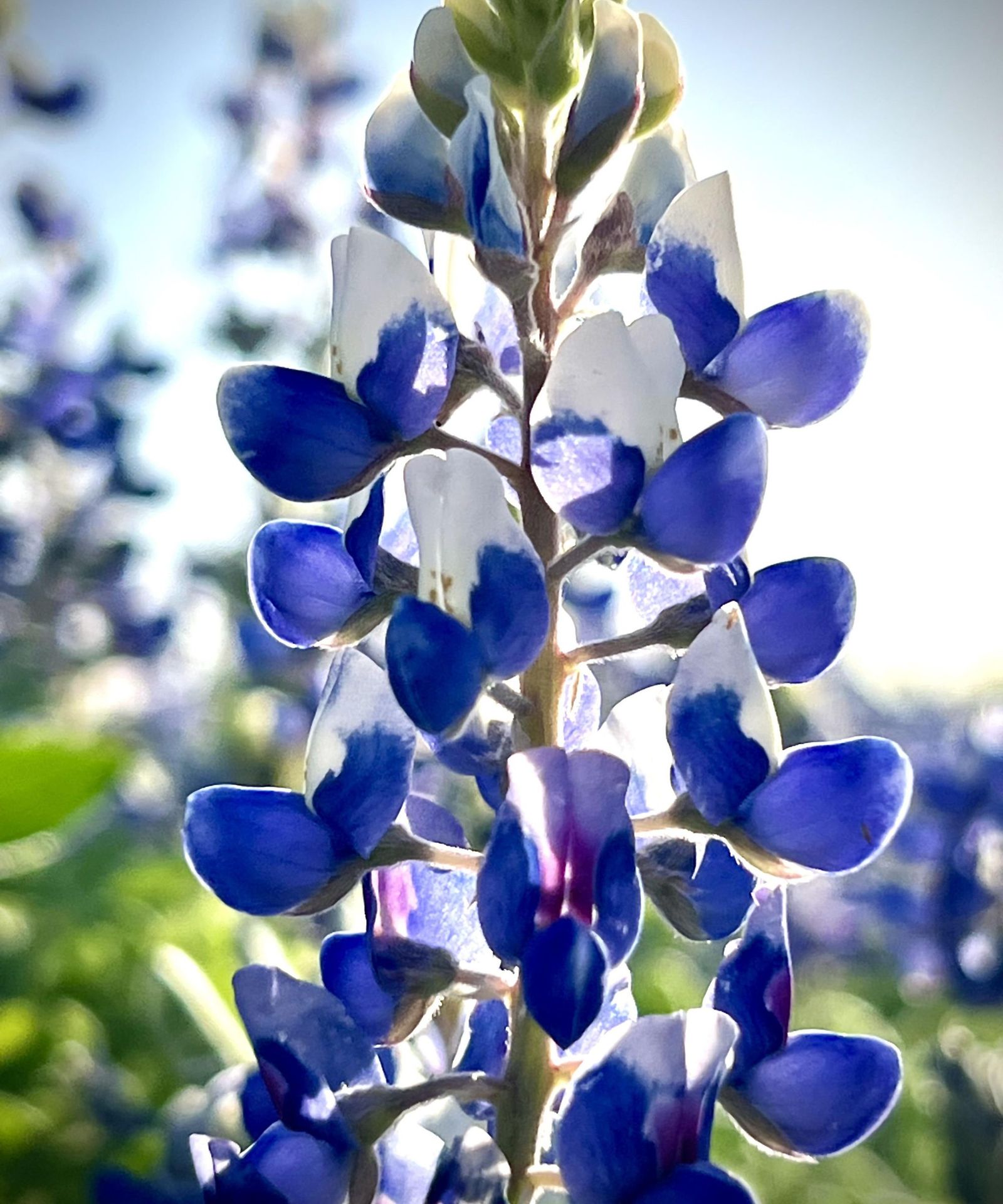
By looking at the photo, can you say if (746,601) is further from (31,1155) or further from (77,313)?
(77,313)

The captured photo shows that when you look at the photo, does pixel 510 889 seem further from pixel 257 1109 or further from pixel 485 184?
pixel 485 184

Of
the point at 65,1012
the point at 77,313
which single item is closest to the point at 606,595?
the point at 65,1012

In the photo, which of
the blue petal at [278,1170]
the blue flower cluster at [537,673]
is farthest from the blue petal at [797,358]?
the blue petal at [278,1170]

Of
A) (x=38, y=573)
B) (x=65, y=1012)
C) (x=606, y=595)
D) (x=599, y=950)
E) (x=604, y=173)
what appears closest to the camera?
(x=599, y=950)

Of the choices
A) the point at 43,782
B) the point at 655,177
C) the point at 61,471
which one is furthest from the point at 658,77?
the point at 61,471

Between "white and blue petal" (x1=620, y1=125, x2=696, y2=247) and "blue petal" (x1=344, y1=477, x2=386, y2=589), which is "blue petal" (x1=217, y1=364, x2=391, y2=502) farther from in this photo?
"white and blue petal" (x1=620, y1=125, x2=696, y2=247)
